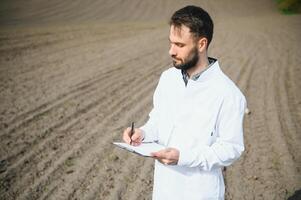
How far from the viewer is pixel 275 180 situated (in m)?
4.14

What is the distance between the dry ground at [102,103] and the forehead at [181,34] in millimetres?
2265

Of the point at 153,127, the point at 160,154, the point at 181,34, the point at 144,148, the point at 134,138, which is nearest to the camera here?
the point at 160,154

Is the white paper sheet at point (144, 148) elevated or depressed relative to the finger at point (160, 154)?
depressed

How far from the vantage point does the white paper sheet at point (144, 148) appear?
6.55ft

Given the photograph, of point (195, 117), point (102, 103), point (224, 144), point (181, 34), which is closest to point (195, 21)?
point (181, 34)

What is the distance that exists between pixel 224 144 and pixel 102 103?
423cm

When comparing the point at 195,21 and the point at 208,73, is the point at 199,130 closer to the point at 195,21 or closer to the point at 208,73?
the point at 208,73

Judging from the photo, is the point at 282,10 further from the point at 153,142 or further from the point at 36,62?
the point at 153,142

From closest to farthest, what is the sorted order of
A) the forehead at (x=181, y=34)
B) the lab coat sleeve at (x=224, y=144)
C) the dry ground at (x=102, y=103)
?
the lab coat sleeve at (x=224, y=144)
the forehead at (x=181, y=34)
the dry ground at (x=102, y=103)

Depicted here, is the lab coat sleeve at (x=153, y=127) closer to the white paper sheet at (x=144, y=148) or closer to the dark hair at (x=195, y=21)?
the white paper sheet at (x=144, y=148)

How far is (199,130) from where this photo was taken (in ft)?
6.47

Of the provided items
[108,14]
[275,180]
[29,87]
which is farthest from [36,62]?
[108,14]

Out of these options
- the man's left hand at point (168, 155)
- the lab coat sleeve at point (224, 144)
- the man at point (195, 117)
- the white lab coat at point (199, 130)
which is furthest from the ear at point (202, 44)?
the man's left hand at point (168, 155)

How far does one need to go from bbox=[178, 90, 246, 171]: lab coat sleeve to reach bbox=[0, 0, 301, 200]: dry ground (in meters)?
2.00
